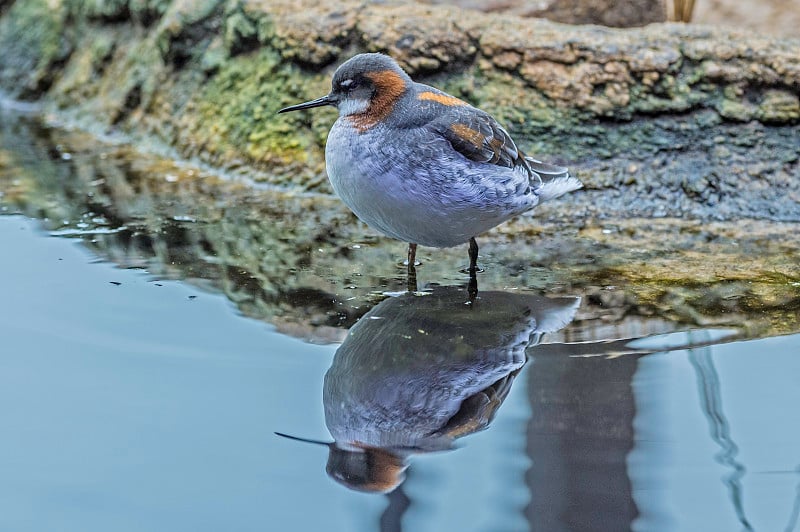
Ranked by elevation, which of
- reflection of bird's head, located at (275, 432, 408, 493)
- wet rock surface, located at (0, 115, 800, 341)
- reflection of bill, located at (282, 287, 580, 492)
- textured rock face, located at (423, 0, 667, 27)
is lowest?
wet rock surface, located at (0, 115, 800, 341)

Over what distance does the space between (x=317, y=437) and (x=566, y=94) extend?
12.9ft

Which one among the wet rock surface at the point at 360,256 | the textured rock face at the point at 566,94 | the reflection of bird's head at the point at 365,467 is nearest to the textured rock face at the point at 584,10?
the textured rock face at the point at 566,94

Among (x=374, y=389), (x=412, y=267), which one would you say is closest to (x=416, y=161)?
(x=412, y=267)

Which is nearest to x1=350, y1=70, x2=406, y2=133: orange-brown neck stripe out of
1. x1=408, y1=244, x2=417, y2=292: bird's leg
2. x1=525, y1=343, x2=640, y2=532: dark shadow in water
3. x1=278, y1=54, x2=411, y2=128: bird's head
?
x1=278, y1=54, x2=411, y2=128: bird's head

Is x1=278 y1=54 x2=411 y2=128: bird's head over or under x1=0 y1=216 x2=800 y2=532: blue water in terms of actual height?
over

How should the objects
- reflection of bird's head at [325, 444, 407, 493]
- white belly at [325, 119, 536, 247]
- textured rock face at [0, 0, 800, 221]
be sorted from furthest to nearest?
textured rock face at [0, 0, 800, 221] < white belly at [325, 119, 536, 247] < reflection of bird's head at [325, 444, 407, 493]

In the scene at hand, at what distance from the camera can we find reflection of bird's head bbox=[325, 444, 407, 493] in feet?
10.8

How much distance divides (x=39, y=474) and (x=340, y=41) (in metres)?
4.56

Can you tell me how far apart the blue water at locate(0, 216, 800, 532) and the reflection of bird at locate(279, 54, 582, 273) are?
0.51 m

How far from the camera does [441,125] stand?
4.89 metres

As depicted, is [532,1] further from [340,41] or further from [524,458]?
[524,458]

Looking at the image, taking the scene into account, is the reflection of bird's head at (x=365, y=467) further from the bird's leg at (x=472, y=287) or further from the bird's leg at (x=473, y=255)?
the bird's leg at (x=473, y=255)

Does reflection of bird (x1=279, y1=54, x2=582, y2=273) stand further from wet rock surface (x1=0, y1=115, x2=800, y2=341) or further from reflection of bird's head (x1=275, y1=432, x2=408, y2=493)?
reflection of bird's head (x1=275, y1=432, x2=408, y2=493)

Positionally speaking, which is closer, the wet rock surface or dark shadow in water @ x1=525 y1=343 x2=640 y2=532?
dark shadow in water @ x1=525 y1=343 x2=640 y2=532
